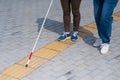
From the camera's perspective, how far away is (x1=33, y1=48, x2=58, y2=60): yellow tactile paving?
16.5 feet

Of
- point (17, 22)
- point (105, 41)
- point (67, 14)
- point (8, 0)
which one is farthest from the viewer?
point (8, 0)

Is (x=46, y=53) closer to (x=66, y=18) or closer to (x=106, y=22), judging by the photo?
(x=66, y=18)

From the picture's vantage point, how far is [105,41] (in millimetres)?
5047

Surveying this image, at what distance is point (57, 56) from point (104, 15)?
1.08 m

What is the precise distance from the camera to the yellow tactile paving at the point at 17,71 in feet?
14.6

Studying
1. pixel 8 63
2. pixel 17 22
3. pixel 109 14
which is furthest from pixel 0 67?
pixel 17 22

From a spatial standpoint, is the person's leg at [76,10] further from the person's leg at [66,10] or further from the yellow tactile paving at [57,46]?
the yellow tactile paving at [57,46]

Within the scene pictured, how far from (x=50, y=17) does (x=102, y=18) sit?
2.71 metres

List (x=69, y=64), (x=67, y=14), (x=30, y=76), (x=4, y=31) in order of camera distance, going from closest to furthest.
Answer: (x=30, y=76), (x=69, y=64), (x=67, y=14), (x=4, y=31)

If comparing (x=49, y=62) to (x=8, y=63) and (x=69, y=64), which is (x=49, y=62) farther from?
(x=8, y=63)

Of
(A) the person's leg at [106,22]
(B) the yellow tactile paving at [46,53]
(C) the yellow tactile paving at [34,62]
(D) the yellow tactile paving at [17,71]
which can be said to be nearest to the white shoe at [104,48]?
(A) the person's leg at [106,22]

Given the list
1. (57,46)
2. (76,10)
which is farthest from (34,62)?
(76,10)

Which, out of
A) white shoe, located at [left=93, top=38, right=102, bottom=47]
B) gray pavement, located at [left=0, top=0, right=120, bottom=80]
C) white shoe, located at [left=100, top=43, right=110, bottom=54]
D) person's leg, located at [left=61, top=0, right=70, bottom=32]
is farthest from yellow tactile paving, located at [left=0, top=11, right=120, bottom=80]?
white shoe, located at [left=100, top=43, right=110, bottom=54]

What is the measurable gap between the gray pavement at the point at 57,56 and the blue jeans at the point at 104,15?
354 mm
